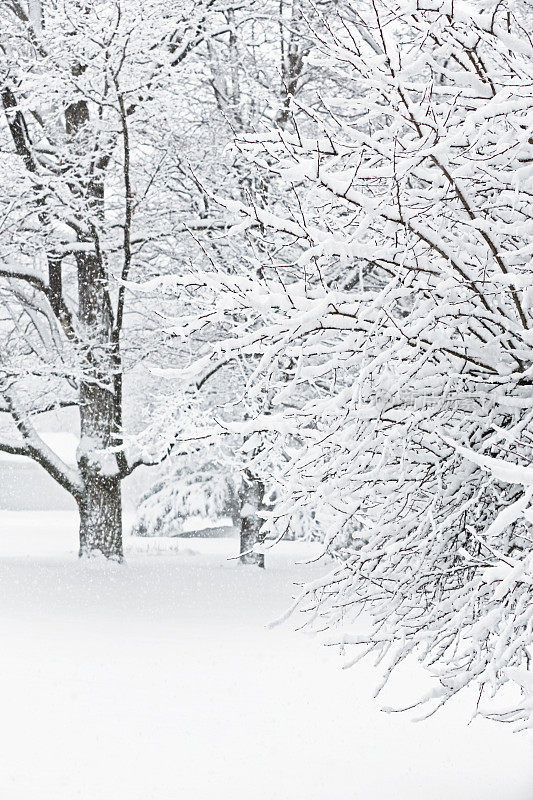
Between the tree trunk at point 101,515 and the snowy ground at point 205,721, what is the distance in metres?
1.89

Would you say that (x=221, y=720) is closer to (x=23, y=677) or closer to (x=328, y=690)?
(x=328, y=690)

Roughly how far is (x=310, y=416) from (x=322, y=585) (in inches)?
31.0

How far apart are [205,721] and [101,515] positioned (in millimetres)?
6650

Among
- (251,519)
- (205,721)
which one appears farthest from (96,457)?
(205,721)

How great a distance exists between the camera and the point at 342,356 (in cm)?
425

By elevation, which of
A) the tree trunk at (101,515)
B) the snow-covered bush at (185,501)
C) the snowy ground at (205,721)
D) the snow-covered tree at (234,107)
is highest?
the snow-covered tree at (234,107)

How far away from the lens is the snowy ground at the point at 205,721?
5.28 meters

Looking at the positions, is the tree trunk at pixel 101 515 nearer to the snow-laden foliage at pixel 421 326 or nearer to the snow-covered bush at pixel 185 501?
the snow-laden foliage at pixel 421 326

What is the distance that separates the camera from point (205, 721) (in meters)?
6.36

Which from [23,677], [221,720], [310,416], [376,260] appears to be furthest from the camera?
[23,677]

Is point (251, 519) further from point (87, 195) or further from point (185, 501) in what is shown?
point (185, 501)

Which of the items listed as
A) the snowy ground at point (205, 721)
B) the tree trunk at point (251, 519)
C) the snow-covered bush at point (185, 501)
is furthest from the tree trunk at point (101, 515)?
the snow-covered bush at point (185, 501)

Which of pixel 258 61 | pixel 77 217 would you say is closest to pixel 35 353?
pixel 77 217

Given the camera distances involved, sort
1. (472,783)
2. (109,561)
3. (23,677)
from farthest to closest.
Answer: (109,561) < (23,677) < (472,783)
